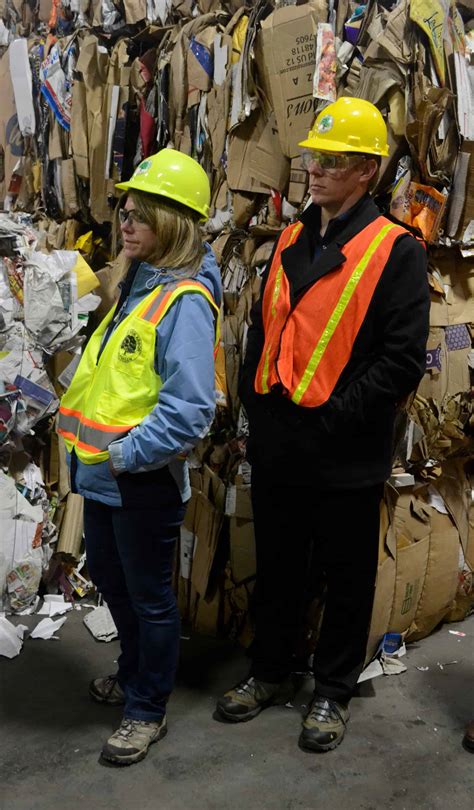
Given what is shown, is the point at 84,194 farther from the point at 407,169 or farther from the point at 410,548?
the point at 410,548

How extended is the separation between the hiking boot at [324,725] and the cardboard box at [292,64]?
1.66 metres

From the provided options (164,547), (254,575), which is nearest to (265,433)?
(164,547)

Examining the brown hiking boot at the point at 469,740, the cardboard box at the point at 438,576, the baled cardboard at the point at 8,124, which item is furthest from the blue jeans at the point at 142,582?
the baled cardboard at the point at 8,124

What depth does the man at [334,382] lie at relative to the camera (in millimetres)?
1979

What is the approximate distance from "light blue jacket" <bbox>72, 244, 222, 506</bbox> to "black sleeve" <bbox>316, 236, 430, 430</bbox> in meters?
0.36

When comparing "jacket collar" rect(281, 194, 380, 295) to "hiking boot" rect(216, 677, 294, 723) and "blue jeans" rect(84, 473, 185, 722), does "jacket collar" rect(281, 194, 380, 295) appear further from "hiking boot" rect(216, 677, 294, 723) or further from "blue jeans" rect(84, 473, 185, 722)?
"hiking boot" rect(216, 677, 294, 723)

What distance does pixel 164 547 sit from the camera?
76.9 inches

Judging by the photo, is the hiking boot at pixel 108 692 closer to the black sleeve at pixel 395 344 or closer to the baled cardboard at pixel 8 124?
the black sleeve at pixel 395 344

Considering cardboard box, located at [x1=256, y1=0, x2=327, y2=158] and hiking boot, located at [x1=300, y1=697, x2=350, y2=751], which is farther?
cardboard box, located at [x1=256, y1=0, x2=327, y2=158]

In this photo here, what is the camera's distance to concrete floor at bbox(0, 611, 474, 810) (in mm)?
1908

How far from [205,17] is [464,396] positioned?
167 centimetres

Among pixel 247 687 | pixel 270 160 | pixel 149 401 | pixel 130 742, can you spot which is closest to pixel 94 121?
pixel 270 160

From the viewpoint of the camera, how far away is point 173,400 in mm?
1812

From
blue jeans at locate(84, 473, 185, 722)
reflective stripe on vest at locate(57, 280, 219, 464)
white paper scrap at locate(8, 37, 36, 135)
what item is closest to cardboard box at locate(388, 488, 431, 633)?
blue jeans at locate(84, 473, 185, 722)
